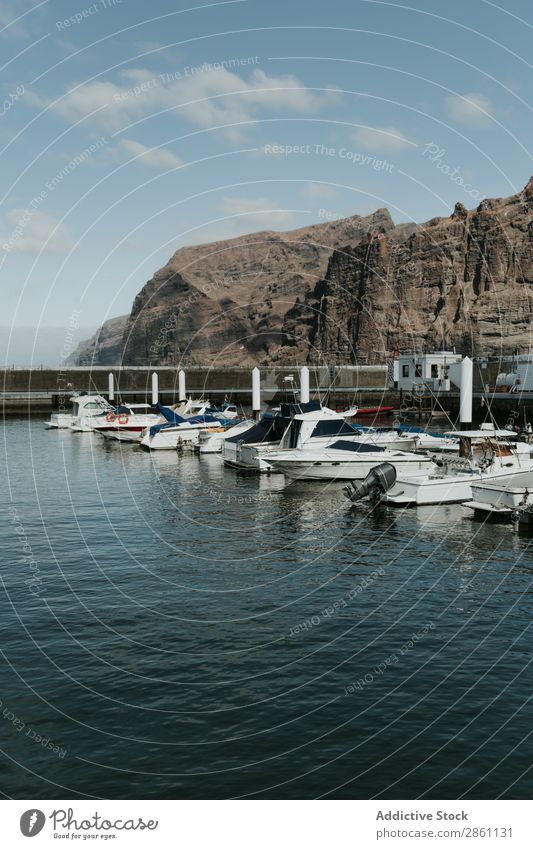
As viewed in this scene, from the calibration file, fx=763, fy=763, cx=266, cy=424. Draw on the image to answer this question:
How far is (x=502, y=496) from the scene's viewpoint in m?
36.3

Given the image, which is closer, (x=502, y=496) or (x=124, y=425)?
(x=502, y=496)

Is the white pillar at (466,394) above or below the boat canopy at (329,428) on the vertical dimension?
above

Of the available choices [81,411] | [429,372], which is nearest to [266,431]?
[81,411]

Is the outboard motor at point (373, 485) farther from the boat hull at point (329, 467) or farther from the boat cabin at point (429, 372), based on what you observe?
the boat cabin at point (429, 372)

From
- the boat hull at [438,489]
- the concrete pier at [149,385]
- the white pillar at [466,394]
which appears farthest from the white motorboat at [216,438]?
the concrete pier at [149,385]

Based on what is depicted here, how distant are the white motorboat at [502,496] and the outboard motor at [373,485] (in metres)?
4.48

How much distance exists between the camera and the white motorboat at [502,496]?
35.8m

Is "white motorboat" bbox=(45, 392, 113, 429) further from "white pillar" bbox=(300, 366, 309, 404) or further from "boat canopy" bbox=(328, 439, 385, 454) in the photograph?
"boat canopy" bbox=(328, 439, 385, 454)

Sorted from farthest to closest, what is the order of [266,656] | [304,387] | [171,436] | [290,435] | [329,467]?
[304,387] < [171,436] < [290,435] < [329,467] < [266,656]

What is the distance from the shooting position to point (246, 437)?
2258 inches

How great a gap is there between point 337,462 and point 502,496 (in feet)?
41.2

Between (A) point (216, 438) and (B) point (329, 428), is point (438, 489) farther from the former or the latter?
(A) point (216, 438)

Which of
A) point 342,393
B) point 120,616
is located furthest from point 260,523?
point 342,393
